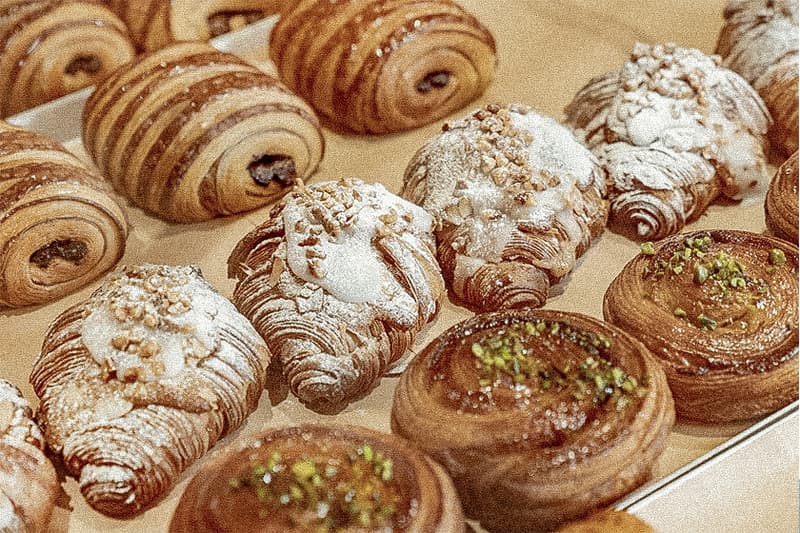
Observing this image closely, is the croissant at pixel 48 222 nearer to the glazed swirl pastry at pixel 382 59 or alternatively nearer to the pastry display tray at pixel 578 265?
the pastry display tray at pixel 578 265

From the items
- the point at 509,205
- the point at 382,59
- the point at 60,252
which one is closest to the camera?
the point at 509,205

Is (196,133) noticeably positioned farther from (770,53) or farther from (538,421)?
(770,53)

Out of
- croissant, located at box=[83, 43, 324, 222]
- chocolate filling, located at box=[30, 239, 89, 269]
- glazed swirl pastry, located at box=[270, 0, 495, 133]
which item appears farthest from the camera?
glazed swirl pastry, located at box=[270, 0, 495, 133]

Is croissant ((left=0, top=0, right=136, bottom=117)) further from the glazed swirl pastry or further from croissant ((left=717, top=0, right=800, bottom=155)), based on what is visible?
croissant ((left=717, top=0, right=800, bottom=155))

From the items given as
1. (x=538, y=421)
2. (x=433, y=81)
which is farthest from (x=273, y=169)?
(x=538, y=421)

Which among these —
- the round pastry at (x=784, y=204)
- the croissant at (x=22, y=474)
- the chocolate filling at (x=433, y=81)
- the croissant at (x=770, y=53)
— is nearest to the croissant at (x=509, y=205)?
the round pastry at (x=784, y=204)

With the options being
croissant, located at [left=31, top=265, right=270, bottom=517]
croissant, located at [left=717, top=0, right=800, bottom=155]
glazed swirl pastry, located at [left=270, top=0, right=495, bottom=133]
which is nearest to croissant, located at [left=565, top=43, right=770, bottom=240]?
croissant, located at [left=717, top=0, right=800, bottom=155]
